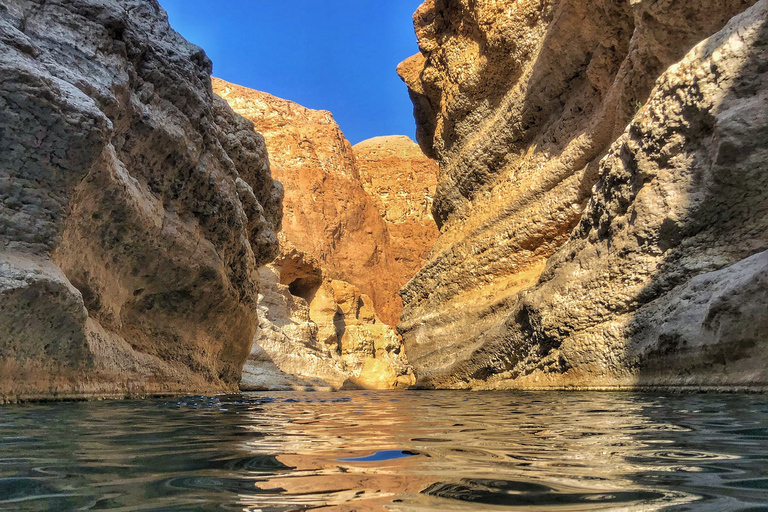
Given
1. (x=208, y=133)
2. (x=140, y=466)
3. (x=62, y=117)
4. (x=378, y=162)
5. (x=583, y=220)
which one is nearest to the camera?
(x=140, y=466)

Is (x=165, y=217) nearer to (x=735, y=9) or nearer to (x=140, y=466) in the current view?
(x=140, y=466)

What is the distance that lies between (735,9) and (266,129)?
3405cm

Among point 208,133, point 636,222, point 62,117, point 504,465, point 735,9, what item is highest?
point 735,9

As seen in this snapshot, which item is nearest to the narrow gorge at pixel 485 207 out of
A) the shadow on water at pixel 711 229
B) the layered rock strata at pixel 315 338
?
the shadow on water at pixel 711 229

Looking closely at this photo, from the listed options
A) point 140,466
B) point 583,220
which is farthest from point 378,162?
point 140,466

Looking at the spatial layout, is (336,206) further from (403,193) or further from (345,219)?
(403,193)

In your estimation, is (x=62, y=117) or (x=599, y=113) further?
(x=599, y=113)

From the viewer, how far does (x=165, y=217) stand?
6.08 metres

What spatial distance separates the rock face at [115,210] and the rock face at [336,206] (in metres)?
28.3

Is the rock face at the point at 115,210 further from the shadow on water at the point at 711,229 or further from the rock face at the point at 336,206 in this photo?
the rock face at the point at 336,206

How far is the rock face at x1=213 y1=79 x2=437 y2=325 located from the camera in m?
37.0

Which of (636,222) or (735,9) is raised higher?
(735,9)

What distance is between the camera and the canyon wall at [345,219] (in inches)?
1092

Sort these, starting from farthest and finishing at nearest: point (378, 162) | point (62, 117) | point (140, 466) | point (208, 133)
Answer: point (378, 162), point (208, 133), point (62, 117), point (140, 466)
